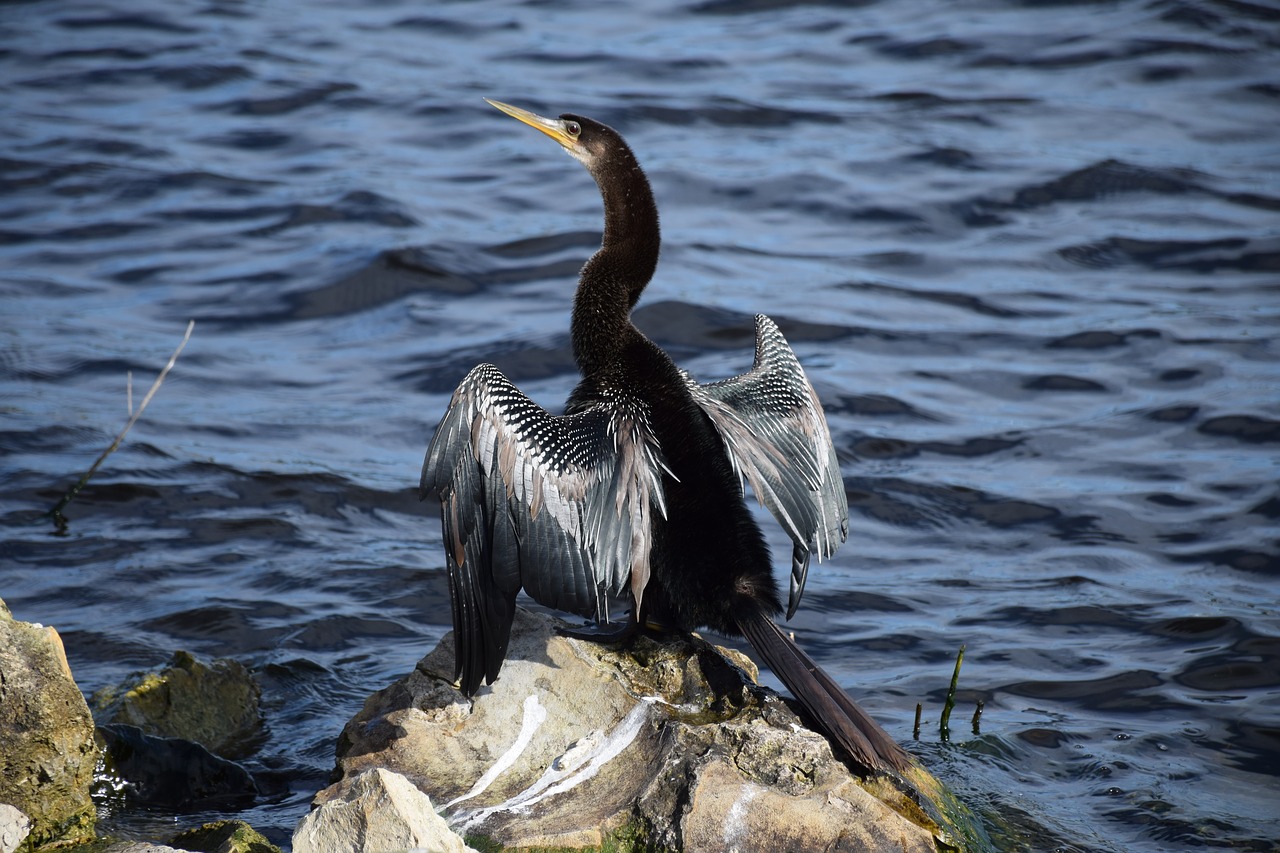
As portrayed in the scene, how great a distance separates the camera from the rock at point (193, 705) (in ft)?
15.2

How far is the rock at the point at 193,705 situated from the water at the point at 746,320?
0.14 metres

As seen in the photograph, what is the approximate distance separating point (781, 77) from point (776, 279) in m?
4.41

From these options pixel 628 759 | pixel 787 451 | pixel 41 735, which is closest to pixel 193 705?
pixel 41 735

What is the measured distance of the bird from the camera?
3836 millimetres

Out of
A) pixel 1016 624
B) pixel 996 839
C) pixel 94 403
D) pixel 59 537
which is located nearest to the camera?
pixel 996 839

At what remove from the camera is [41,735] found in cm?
358

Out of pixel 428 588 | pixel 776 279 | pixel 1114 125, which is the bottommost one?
pixel 428 588

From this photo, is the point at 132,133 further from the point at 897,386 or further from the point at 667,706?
the point at 667,706

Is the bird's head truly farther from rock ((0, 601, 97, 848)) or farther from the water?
rock ((0, 601, 97, 848))

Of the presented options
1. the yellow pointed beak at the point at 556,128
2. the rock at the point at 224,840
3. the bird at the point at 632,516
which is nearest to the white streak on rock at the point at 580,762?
the bird at the point at 632,516

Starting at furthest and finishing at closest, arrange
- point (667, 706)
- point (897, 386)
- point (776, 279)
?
1. point (776, 279)
2. point (897, 386)
3. point (667, 706)

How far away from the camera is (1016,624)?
6.05 meters

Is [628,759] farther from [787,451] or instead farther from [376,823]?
[787,451]

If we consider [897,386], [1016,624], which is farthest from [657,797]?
[897,386]
